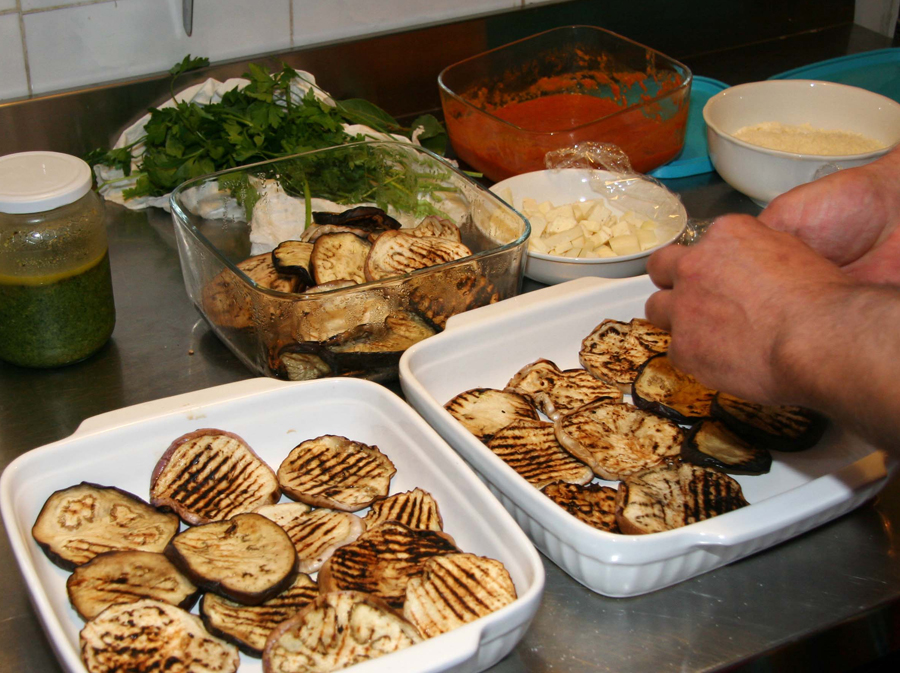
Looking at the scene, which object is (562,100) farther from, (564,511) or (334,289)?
(564,511)

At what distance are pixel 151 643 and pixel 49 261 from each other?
62 centimetres

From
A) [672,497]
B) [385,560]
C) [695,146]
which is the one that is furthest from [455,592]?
[695,146]

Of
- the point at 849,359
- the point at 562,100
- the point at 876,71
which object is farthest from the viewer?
the point at 876,71

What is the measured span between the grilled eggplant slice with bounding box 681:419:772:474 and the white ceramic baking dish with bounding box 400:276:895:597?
0.04m

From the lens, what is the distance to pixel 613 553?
907 mm

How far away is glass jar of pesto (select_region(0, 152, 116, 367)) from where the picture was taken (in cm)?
117

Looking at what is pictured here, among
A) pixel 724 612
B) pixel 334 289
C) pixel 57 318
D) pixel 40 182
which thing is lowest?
pixel 724 612

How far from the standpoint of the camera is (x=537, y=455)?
3.81ft

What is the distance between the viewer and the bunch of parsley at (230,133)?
5.65 feet

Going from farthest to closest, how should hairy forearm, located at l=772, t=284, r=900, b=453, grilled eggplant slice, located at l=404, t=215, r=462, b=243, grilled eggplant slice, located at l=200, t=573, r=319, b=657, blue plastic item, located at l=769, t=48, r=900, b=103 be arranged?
blue plastic item, located at l=769, t=48, r=900, b=103 < grilled eggplant slice, located at l=404, t=215, r=462, b=243 < grilled eggplant slice, located at l=200, t=573, r=319, b=657 < hairy forearm, located at l=772, t=284, r=900, b=453

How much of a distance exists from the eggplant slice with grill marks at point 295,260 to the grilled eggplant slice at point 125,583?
0.50m

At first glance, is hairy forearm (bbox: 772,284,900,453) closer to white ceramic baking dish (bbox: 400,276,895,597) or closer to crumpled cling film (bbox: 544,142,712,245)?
white ceramic baking dish (bbox: 400,276,895,597)

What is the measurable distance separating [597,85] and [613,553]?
1.46 m

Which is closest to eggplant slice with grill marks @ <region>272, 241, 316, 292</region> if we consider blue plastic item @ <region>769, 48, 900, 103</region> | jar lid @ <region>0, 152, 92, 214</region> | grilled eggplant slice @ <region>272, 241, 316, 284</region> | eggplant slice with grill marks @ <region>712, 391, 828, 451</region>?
grilled eggplant slice @ <region>272, 241, 316, 284</region>
